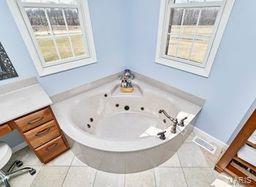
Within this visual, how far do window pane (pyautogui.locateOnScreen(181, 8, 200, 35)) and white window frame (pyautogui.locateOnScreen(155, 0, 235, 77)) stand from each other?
85 millimetres

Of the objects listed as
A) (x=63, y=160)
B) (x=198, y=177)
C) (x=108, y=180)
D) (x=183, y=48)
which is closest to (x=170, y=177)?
(x=198, y=177)

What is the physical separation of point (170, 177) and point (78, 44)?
2053 mm

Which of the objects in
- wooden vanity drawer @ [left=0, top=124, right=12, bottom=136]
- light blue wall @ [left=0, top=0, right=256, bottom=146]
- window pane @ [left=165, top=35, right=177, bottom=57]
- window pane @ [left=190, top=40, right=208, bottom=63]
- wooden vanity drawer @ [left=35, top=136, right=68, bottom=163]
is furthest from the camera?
window pane @ [left=165, top=35, right=177, bottom=57]

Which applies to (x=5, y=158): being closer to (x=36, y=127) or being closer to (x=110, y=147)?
(x=36, y=127)

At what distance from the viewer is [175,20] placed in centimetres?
169

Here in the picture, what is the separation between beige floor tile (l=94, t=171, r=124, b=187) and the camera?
55.4 inches

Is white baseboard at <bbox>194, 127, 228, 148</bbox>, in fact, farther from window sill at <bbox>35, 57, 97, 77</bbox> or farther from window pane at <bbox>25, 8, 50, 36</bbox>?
window pane at <bbox>25, 8, 50, 36</bbox>

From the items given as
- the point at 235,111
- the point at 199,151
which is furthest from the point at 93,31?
the point at 199,151

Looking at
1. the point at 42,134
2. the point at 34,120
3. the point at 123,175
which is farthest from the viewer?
the point at 123,175

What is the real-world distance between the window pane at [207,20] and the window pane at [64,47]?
164 centimetres

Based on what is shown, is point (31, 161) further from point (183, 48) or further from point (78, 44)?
point (183, 48)

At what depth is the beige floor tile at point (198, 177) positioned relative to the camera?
1.39 metres

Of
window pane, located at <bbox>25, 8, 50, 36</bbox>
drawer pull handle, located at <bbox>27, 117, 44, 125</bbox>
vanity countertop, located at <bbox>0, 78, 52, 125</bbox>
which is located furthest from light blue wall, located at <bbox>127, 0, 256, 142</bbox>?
drawer pull handle, located at <bbox>27, 117, 44, 125</bbox>

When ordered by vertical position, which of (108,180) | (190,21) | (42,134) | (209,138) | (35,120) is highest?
(190,21)
